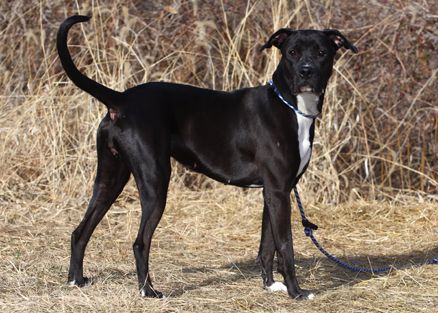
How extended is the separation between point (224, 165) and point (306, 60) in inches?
29.8

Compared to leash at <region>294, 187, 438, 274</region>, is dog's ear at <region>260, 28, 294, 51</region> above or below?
above

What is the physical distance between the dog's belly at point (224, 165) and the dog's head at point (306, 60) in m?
0.50

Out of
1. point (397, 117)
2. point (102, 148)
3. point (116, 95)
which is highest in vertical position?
point (116, 95)

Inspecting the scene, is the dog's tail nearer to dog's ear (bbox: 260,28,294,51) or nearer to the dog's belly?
the dog's belly

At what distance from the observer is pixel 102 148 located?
504 centimetres

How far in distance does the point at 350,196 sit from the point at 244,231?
134 centimetres

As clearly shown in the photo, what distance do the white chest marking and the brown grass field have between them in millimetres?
905

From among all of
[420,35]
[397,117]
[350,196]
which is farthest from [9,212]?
[420,35]

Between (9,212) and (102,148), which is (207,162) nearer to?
(102,148)

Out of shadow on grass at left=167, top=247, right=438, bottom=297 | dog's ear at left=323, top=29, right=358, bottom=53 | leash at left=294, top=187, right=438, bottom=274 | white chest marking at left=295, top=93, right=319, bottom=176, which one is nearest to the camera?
white chest marking at left=295, top=93, right=319, bottom=176

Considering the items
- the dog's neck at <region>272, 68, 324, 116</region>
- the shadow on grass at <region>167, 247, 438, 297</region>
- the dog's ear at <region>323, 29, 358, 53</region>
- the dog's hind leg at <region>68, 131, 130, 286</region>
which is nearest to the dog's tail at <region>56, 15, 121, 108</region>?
the dog's hind leg at <region>68, 131, 130, 286</region>

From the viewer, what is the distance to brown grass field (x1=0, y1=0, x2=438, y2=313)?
21.1 ft

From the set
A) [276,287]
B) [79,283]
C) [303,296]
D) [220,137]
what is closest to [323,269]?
[276,287]

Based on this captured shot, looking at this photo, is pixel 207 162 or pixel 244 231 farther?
pixel 244 231
